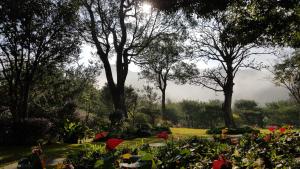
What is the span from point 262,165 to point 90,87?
40.1 m

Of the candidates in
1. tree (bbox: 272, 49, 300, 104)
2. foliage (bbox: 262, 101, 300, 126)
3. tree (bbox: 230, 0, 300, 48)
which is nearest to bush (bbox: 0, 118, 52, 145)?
tree (bbox: 230, 0, 300, 48)

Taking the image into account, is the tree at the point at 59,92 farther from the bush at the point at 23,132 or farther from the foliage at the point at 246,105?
the foliage at the point at 246,105

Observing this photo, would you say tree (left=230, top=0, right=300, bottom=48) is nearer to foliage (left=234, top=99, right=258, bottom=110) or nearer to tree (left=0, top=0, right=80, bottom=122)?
tree (left=0, top=0, right=80, bottom=122)

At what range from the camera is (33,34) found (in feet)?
66.4

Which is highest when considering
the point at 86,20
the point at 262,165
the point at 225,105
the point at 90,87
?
the point at 86,20

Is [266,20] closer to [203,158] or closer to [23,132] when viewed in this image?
[203,158]

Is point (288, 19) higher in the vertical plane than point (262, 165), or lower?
higher

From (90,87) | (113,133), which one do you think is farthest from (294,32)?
(90,87)

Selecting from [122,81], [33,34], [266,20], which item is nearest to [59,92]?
[122,81]

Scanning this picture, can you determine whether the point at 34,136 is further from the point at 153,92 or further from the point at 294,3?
the point at 153,92

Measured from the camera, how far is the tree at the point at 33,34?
63.2 feet

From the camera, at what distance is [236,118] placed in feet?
310

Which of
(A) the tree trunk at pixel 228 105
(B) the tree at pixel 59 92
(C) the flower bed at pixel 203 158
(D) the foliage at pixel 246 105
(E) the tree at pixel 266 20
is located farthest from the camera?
(D) the foliage at pixel 246 105

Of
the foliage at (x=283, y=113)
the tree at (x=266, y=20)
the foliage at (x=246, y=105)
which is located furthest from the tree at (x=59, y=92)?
the foliage at (x=246, y=105)
